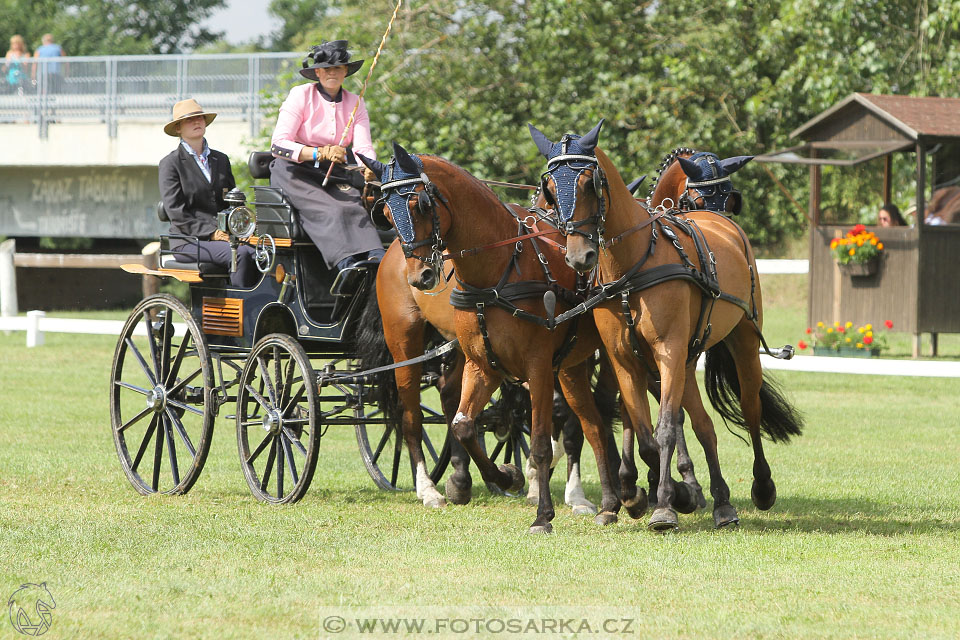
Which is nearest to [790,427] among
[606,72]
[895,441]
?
[895,441]

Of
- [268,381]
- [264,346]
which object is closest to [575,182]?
[264,346]

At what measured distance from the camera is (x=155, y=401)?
27.1 feet

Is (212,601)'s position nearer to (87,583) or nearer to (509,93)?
(87,583)

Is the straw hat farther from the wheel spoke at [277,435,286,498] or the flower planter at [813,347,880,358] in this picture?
the flower planter at [813,347,880,358]

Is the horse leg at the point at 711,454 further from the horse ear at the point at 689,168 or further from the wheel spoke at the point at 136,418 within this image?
the wheel spoke at the point at 136,418

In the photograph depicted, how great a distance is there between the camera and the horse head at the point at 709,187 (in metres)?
7.92

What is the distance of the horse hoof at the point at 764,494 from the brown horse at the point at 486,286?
3.34 feet

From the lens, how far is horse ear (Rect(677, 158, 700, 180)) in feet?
25.1

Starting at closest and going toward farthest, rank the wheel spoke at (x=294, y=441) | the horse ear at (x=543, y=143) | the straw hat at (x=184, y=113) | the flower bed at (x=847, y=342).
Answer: the horse ear at (x=543, y=143) < the wheel spoke at (x=294, y=441) < the straw hat at (x=184, y=113) < the flower bed at (x=847, y=342)

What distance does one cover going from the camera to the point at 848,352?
16484mm

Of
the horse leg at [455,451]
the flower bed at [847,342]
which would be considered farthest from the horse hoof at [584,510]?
the flower bed at [847,342]

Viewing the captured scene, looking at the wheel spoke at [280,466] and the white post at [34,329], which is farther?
the white post at [34,329]

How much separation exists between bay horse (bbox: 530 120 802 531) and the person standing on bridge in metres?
2.53

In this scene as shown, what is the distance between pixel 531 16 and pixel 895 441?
43.6 ft
